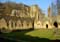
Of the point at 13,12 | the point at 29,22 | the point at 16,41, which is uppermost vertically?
the point at 13,12

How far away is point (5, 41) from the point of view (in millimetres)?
11516

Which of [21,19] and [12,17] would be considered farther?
[21,19]

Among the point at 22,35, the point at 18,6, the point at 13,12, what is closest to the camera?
the point at 22,35

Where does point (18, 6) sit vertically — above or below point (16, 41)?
above

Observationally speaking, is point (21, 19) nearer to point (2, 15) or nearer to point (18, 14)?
point (18, 14)

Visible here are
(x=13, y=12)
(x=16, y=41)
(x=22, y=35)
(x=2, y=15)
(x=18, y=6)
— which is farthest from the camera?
(x=18, y=6)

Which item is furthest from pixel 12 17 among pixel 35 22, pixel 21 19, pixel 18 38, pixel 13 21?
pixel 18 38

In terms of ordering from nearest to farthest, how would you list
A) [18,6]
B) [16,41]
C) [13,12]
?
[16,41]
[13,12]
[18,6]

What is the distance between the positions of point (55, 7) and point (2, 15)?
573 cm

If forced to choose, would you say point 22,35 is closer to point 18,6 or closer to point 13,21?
point 13,21

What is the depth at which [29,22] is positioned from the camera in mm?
16828

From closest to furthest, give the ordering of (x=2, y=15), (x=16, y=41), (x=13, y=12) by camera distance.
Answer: (x=16, y=41)
(x=2, y=15)
(x=13, y=12)

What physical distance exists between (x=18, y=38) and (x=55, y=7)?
21.8ft

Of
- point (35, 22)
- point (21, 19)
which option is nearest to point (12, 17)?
point (21, 19)
